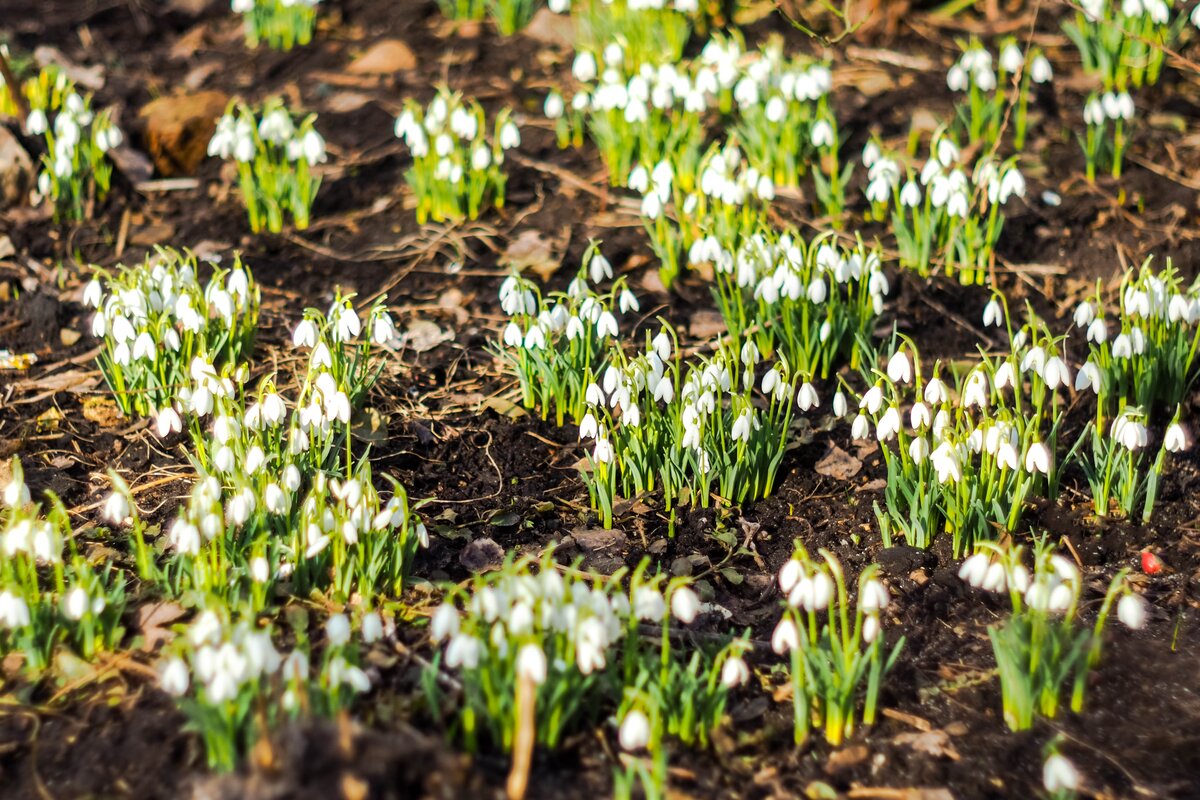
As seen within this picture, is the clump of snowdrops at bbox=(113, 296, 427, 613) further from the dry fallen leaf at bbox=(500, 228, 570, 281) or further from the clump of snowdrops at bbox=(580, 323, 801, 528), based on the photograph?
the dry fallen leaf at bbox=(500, 228, 570, 281)

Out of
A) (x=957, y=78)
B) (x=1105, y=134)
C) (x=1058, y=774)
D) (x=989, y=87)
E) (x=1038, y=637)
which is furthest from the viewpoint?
(x=1105, y=134)

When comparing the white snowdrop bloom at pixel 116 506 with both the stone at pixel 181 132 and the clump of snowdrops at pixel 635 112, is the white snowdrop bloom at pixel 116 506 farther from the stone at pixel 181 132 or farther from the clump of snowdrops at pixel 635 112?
the stone at pixel 181 132

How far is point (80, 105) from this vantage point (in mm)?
4484

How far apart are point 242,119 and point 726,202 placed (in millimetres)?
1827

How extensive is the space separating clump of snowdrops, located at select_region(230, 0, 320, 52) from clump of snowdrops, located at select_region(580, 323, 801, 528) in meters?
3.55

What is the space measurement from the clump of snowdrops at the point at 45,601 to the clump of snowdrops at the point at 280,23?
3.93m

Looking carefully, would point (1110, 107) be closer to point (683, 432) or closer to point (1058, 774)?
point (683, 432)

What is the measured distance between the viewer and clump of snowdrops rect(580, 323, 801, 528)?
304 cm

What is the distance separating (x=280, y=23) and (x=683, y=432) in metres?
3.89

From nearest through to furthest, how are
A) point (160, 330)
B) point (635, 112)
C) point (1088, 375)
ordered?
point (1088, 375) → point (160, 330) → point (635, 112)

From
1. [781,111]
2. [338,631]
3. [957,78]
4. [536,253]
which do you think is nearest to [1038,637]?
[338,631]

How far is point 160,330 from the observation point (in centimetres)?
327

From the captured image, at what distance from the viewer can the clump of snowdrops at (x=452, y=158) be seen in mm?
4379

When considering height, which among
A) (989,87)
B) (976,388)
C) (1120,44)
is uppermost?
(1120,44)
